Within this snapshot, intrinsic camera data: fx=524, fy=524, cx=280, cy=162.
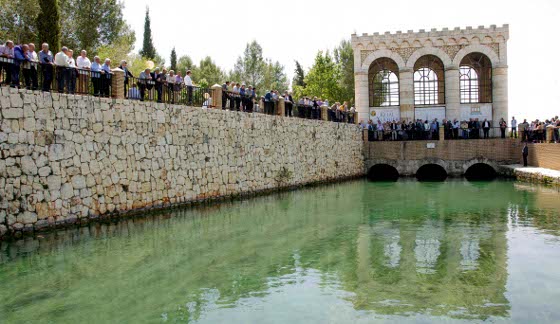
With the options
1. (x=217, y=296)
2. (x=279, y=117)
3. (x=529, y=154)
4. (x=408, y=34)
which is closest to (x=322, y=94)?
(x=408, y=34)

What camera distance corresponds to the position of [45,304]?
688 centimetres

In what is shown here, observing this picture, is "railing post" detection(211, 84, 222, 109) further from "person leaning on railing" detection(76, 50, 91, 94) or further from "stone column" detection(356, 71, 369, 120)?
"stone column" detection(356, 71, 369, 120)

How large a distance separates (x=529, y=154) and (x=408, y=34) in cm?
1003

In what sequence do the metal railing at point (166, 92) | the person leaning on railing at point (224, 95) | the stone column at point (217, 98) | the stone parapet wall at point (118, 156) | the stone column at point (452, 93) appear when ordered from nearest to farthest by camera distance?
1. the stone parapet wall at point (118, 156)
2. the metal railing at point (166, 92)
3. the stone column at point (217, 98)
4. the person leaning on railing at point (224, 95)
5. the stone column at point (452, 93)

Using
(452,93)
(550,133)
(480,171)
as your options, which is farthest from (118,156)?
(480,171)

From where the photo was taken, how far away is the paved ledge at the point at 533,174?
20536 mm

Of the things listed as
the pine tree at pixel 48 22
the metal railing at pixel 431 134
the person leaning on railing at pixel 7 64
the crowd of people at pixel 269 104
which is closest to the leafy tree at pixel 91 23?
the pine tree at pixel 48 22

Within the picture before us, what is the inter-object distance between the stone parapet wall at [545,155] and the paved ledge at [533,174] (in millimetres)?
452

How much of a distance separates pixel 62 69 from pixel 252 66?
142 ft

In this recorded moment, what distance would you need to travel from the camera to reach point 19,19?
28.5 meters

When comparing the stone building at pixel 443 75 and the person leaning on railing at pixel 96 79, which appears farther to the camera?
the stone building at pixel 443 75

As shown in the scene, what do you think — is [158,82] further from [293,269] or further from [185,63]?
[185,63]

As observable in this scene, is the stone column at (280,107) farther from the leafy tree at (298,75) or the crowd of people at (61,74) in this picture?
the leafy tree at (298,75)

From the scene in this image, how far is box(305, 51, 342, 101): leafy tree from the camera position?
49062 millimetres
